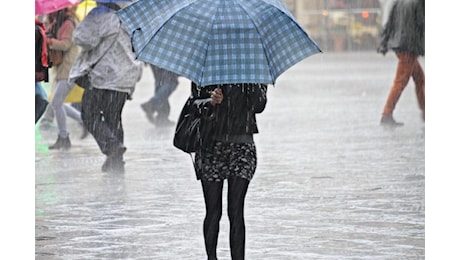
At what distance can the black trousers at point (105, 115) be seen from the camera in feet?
41.2

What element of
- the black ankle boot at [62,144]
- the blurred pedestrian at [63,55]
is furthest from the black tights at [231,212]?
the black ankle boot at [62,144]

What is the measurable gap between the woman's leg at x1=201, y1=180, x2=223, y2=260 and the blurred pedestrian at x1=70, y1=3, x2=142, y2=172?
5232mm

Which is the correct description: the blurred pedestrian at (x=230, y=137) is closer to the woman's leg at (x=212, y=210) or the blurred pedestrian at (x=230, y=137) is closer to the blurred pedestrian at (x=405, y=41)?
the woman's leg at (x=212, y=210)

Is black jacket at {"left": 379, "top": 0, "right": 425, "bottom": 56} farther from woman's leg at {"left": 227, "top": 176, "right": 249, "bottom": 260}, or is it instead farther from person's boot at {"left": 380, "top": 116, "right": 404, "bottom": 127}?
woman's leg at {"left": 227, "top": 176, "right": 249, "bottom": 260}

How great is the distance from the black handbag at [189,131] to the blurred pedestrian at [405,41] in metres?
9.44

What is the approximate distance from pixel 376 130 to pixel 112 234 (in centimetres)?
736

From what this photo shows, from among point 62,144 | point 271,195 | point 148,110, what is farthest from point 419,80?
point 271,195

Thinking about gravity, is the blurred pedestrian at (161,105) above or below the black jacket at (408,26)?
below

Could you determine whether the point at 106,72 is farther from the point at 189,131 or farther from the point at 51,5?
the point at 189,131

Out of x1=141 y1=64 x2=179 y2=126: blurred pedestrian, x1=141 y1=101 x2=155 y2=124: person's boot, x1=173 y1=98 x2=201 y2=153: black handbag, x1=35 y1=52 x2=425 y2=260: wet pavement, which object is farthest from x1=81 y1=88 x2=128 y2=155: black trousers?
x1=173 y1=98 x2=201 y2=153: black handbag

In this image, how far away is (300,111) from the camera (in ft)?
61.9

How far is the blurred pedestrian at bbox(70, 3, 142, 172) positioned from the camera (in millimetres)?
12438

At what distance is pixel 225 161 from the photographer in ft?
23.8
